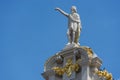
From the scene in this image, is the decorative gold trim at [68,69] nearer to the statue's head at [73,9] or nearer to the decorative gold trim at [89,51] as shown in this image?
the decorative gold trim at [89,51]

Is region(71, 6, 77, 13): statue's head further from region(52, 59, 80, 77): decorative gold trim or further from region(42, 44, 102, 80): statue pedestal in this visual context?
region(52, 59, 80, 77): decorative gold trim

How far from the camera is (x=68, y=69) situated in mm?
59125

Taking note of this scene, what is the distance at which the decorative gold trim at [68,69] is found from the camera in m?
58.8

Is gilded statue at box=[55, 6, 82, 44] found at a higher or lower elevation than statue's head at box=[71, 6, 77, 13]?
lower

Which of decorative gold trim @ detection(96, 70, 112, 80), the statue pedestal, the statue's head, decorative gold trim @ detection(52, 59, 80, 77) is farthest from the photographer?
the statue's head

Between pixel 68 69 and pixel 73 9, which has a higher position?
pixel 73 9

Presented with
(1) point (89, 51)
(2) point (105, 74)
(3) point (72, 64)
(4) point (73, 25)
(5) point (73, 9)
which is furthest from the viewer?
(5) point (73, 9)

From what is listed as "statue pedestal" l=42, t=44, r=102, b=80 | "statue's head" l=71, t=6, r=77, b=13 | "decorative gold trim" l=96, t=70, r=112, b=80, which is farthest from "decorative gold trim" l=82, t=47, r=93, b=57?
"statue's head" l=71, t=6, r=77, b=13

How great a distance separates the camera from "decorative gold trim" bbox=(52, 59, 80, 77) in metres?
58.8

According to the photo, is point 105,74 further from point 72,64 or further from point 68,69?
point 68,69

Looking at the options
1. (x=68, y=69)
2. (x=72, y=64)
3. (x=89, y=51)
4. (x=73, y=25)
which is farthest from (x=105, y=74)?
(x=73, y=25)

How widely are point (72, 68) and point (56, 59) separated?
1.83 metres

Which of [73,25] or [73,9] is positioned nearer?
[73,25]

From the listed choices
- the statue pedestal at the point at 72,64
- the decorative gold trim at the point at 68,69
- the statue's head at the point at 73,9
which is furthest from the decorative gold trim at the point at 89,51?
the statue's head at the point at 73,9
